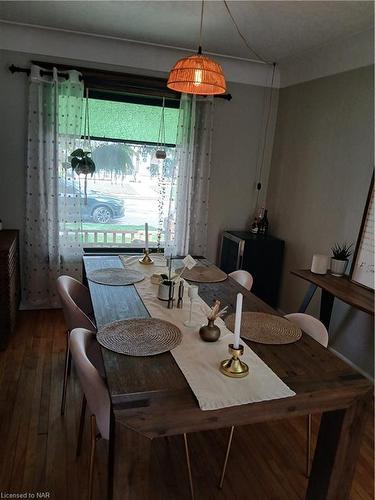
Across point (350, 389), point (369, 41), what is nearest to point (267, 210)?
point (369, 41)

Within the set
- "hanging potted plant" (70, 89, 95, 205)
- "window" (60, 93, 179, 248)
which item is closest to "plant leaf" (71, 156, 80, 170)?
"hanging potted plant" (70, 89, 95, 205)

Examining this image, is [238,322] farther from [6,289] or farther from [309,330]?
[6,289]

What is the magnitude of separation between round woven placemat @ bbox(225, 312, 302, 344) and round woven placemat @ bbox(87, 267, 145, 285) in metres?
0.74

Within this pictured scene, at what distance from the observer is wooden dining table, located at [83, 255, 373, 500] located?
3.74 ft

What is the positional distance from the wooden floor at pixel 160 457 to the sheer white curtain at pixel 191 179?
1.87 m

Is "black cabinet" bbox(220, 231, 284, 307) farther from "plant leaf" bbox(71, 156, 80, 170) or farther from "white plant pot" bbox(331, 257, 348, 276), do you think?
"plant leaf" bbox(71, 156, 80, 170)

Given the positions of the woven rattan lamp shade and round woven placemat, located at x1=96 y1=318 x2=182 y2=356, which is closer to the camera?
round woven placemat, located at x1=96 y1=318 x2=182 y2=356

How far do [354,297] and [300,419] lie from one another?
0.84 m

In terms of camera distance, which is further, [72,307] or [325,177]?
[325,177]

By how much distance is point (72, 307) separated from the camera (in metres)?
1.95

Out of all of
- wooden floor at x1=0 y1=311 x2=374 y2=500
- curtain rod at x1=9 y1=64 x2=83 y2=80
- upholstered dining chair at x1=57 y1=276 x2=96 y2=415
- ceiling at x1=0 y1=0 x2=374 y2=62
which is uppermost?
ceiling at x1=0 y1=0 x2=374 y2=62

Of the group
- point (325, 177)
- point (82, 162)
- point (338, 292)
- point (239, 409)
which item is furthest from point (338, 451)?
point (82, 162)

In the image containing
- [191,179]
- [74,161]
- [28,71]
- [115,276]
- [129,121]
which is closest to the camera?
[115,276]

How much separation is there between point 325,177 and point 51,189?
248 centimetres
